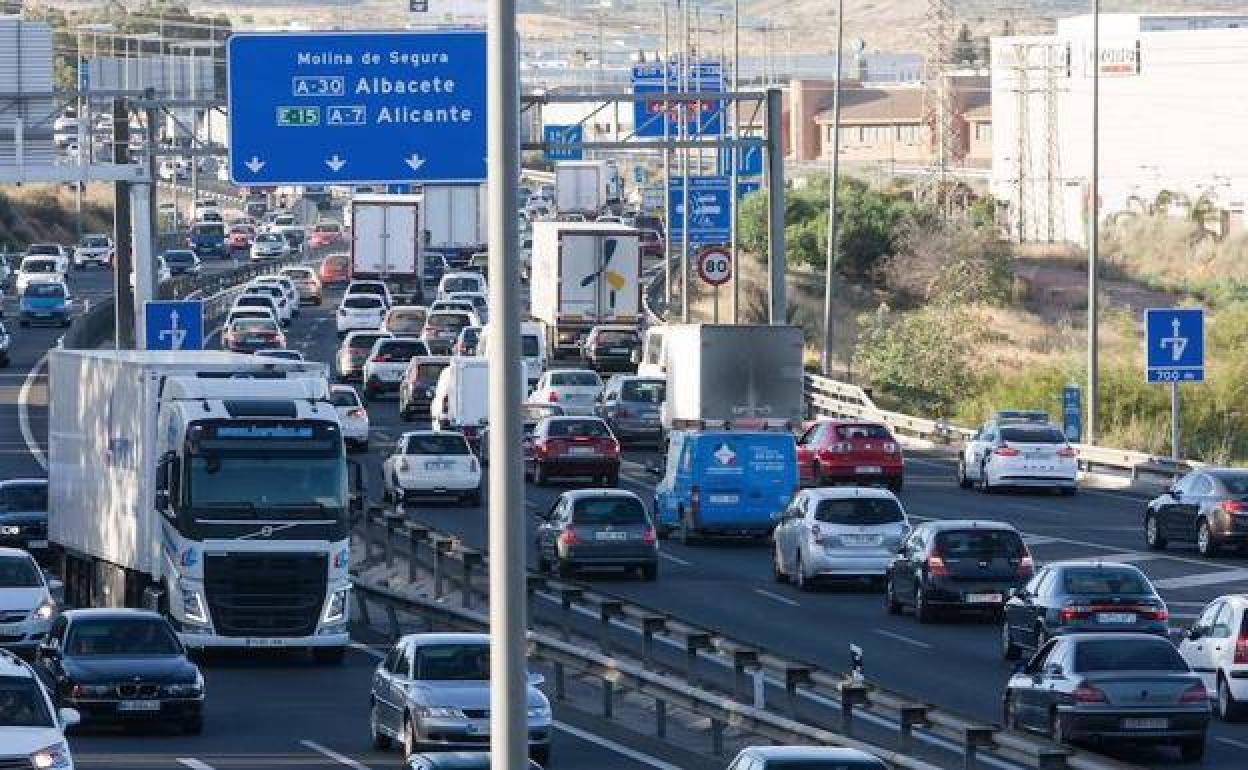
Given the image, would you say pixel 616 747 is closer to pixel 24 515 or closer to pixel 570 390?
pixel 24 515

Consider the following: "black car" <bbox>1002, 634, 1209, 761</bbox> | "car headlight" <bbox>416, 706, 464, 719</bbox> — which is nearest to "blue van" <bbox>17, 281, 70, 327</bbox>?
"car headlight" <bbox>416, 706, 464, 719</bbox>

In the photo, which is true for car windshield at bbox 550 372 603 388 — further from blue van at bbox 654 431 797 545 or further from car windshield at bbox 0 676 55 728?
car windshield at bbox 0 676 55 728

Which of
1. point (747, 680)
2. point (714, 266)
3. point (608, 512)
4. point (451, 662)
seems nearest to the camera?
point (451, 662)

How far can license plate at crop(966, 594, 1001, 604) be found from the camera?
121ft

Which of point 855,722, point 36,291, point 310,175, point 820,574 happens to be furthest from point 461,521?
point 36,291

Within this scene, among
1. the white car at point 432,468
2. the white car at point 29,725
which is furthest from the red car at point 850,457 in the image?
the white car at point 29,725

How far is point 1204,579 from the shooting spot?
4178 cm

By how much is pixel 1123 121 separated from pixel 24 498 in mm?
101589

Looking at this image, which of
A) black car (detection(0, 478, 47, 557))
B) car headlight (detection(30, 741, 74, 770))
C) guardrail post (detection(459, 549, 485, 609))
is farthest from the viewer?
black car (detection(0, 478, 47, 557))

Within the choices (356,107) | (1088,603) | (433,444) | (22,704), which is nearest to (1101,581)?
(1088,603)

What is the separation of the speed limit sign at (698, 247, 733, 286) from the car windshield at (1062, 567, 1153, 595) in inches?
1448

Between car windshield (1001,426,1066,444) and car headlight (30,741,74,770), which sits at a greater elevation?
car windshield (1001,426,1066,444)

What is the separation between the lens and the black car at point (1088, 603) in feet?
103

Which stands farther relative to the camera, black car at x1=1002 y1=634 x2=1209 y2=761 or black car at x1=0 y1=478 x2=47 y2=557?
black car at x1=0 y1=478 x2=47 y2=557
